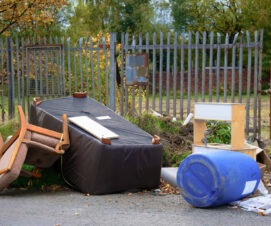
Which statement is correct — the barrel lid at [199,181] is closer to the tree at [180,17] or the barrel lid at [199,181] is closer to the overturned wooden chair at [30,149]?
the overturned wooden chair at [30,149]

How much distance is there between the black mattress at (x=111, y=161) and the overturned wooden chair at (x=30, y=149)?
0.21m

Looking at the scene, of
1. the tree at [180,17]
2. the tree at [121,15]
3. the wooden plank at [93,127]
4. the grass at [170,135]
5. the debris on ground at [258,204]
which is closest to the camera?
the debris on ground at [258,204]

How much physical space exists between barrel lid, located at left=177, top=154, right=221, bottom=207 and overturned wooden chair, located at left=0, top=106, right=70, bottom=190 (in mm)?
1662

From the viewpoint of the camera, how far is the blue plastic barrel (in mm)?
4758

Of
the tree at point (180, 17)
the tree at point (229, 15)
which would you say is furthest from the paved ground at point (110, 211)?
A: the tree at point (180, 17)

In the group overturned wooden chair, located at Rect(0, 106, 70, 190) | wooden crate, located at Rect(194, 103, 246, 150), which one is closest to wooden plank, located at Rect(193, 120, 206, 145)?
wooden crate, located at Rect(194, 103, 246, 150)

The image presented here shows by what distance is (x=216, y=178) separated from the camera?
4.73 m

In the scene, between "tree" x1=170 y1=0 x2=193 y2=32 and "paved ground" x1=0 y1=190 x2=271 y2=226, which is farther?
"tree" x1=170 y1=0 x2=193 y2=32

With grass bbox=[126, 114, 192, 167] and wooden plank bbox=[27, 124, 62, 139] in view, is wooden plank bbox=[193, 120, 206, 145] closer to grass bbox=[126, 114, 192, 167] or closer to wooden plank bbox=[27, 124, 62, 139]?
grass bbox=[126, 114, 192, 167]

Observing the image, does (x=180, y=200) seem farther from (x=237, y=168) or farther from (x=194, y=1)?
(x=194, y=1)

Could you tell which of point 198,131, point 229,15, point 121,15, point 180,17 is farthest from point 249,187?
point 180,17

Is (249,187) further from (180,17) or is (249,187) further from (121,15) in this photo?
(180,17)

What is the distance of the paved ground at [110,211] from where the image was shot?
442cm

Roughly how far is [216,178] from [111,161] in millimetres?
1420
